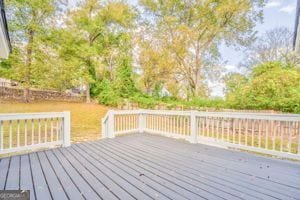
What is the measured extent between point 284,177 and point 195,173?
1.34 m

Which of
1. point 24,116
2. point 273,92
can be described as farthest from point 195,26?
point 24,116

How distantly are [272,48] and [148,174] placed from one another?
16.2 m

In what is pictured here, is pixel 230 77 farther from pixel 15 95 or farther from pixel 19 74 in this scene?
pixel 15 95

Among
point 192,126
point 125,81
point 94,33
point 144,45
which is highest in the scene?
point 94,33

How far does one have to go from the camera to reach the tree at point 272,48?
14.5m

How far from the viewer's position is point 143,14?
617 inches

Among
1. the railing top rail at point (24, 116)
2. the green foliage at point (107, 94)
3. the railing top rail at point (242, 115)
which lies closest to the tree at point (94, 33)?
the green foliage at point (107, 94)

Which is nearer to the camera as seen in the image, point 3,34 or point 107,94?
point 3,34

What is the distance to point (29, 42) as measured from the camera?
47.1 feet

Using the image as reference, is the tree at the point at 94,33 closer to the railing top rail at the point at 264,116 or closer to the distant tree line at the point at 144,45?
the distant tree line at the point at 144,45

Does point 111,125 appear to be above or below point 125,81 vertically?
below

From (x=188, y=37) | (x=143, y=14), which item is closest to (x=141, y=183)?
(x=188, y=37)

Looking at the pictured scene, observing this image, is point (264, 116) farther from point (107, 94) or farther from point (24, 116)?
point (107, 94)

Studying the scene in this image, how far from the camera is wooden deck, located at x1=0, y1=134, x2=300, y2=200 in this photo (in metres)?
2.47
